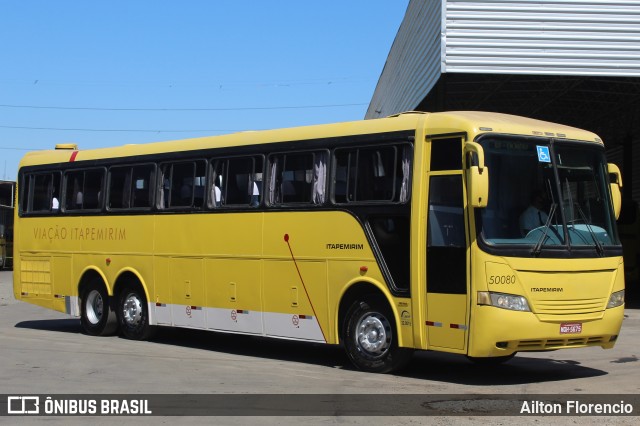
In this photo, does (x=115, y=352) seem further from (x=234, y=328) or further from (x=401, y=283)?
(x=401, y=283)

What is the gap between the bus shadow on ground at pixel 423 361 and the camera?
11.7m

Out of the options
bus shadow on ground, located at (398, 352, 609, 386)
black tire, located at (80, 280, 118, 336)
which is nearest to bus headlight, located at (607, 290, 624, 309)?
bus shadow on ground, located at (398, 352, 609, 386)

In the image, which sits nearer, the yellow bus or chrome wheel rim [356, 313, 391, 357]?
the yellow bus

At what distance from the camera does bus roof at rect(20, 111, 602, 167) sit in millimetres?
10977

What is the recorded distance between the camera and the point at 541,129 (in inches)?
443

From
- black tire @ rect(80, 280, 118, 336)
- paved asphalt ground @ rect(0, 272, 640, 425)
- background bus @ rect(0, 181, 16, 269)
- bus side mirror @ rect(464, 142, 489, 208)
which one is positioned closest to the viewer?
paved asphalt ground @ rect(0, 272, 640, 425)

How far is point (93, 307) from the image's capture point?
16891 mm

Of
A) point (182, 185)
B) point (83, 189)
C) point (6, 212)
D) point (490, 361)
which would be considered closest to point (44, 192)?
point (83, 189)

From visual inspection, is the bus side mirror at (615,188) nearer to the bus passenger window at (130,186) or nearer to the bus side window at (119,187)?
the bus passenger window at (130,186)

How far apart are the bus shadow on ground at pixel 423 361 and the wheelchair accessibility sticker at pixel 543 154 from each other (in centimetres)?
263

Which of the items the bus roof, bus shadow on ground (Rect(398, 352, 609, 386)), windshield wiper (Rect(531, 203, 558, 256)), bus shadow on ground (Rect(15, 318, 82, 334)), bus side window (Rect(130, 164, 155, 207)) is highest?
the bus roof

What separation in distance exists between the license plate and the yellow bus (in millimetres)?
19

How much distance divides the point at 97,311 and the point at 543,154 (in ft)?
29.7

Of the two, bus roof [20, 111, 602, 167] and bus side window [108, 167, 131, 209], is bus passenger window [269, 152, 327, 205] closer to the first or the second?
bus roof [20, 111, 602, 167]
